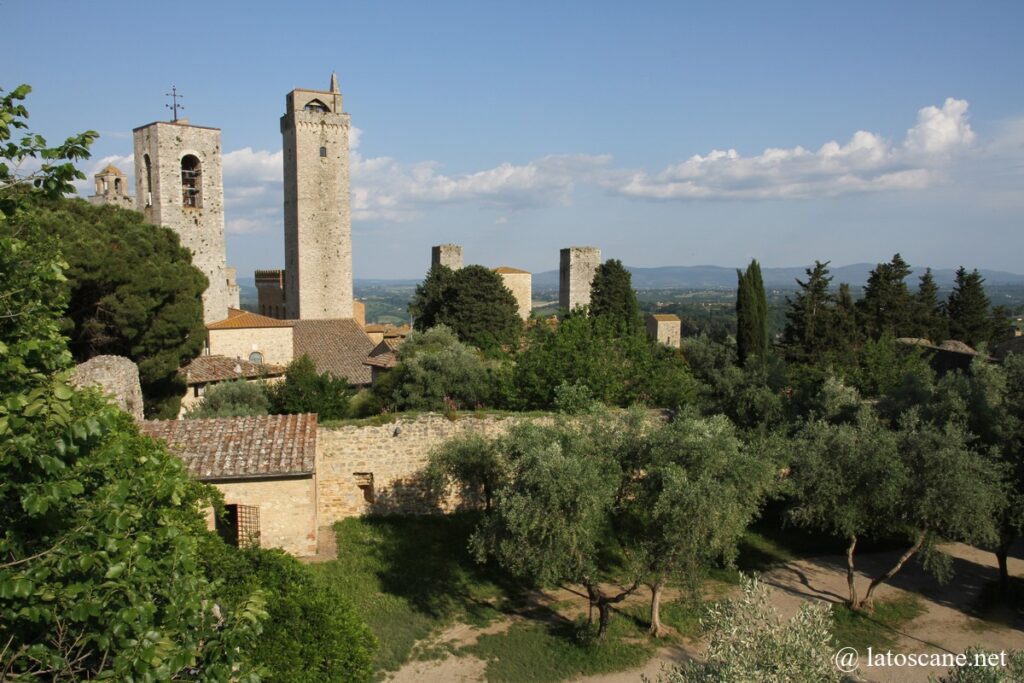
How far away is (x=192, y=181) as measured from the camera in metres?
32.7

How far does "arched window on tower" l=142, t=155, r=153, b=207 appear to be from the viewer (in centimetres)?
3170

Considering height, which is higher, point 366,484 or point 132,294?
point 132,294

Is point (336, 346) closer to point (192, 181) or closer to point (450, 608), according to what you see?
point (192, 181)

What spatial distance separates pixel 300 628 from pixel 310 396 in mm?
13660

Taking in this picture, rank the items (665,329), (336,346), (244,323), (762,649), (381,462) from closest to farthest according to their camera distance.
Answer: (762,649)
(381,462)
(244,323)
(336,346)
(665,329)

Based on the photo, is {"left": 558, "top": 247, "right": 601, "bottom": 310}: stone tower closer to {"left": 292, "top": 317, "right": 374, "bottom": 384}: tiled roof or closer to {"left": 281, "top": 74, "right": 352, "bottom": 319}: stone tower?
{"left": 281, "top": 74, "right": 352, "bottom": 319}: stone tower

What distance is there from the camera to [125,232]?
1966 centimetres

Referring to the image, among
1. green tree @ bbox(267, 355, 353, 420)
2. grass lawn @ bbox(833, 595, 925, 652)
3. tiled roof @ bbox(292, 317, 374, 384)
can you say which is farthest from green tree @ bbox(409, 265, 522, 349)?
grass lawn @ bbox(833, 595, 925, 652)

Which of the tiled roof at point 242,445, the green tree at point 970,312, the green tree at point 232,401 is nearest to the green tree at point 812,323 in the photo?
the green tree at point 970,312

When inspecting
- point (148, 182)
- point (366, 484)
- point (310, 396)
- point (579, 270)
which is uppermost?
point (148, 182)

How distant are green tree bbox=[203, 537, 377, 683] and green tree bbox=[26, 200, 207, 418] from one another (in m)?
12.0

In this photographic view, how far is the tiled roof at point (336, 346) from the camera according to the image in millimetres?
32219

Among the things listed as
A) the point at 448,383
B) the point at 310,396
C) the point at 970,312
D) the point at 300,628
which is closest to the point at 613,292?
the point at 970,312

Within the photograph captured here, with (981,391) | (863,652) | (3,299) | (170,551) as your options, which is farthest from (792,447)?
(3,299)
